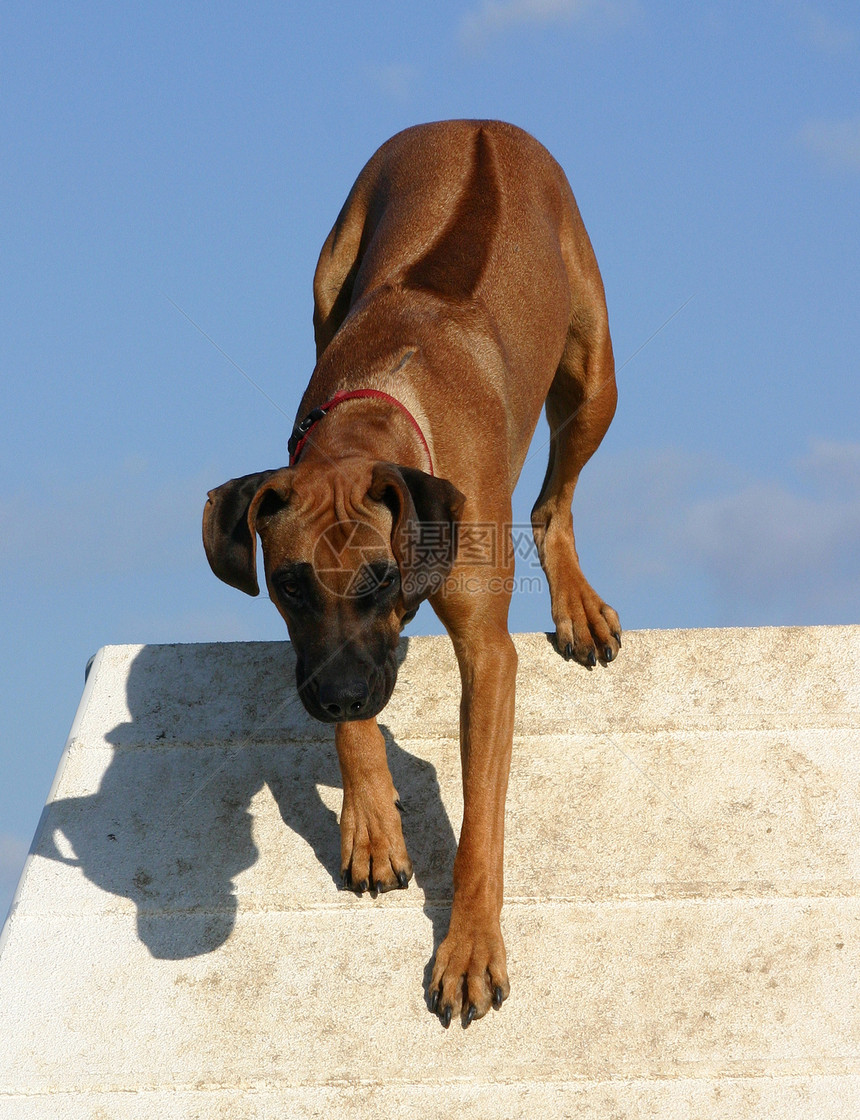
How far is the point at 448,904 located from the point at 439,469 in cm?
165

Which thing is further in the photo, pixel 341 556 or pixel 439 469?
pixel 439 469

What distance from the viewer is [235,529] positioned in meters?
4.58

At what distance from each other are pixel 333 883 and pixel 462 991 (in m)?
0.76

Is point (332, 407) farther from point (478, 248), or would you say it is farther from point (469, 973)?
point (469, 973)

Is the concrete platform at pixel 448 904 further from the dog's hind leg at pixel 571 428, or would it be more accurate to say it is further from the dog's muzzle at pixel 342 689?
the dog's muzzle at pixel 342 689

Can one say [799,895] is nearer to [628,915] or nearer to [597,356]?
[628,915]

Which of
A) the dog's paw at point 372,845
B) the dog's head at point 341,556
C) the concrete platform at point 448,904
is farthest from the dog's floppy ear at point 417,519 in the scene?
the concrete platform at point 448,904

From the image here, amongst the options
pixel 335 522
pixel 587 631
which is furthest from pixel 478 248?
pixel 335 522

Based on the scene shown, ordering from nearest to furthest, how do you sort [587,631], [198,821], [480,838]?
[480,838], [198,821], [587,631]

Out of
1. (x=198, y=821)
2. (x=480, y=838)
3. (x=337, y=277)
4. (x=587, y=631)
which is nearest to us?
(x=480, y=838)

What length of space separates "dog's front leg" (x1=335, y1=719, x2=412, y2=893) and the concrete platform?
11 centimetres

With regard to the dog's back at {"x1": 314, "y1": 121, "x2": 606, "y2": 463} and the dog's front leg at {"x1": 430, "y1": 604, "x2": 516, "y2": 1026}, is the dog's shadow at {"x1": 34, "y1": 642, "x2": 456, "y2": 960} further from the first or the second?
the dog's back at {"x1": 314, "y1": 121, "x2": 606, "y2": 463}

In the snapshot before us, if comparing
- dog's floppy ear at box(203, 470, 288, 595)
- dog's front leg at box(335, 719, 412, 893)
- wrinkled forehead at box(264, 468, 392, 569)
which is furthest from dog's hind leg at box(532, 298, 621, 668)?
dog's floppy ear at box(203, 470, 288, 595)

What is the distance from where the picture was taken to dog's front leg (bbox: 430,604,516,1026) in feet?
15.0
